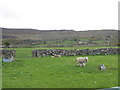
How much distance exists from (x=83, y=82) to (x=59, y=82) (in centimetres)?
181

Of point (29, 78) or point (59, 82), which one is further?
point (29, 78)

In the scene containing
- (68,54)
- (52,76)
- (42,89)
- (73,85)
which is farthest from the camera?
(68,54)

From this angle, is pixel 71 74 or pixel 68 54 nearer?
pixel 71 74

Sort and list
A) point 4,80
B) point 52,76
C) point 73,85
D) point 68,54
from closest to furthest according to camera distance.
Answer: point 73,85, point 4,80, point 52,76, point 68,54

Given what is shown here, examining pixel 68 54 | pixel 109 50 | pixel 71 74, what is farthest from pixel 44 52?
pixel 71 74

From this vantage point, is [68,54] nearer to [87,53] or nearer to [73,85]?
[87,53]

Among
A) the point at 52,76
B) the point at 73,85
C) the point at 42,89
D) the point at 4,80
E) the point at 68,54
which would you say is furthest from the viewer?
the point at 68,54

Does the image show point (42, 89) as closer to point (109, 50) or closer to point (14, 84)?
point (14, 84)

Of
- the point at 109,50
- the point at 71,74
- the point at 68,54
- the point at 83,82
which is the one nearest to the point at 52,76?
the point at 71,74

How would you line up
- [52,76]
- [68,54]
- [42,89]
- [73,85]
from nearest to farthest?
[42,89]
[73,85]
[52,76]
[68,54]

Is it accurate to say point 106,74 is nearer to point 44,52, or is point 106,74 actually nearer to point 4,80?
point 4,80

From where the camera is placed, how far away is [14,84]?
1588 centimetres

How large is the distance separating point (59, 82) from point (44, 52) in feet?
83.7

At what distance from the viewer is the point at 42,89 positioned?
14.5 m
